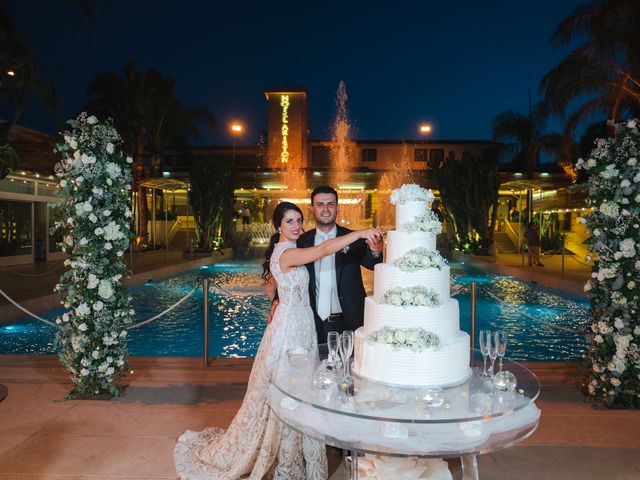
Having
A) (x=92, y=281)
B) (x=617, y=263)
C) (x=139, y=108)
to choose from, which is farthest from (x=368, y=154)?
(x=92, y=281)

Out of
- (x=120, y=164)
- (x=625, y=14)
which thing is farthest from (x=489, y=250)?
(x=120, y=164)

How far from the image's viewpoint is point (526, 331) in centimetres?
1077

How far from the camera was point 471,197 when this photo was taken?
83.0 feet

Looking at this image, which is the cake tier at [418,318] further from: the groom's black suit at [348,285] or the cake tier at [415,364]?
the groom's black suit at [348,285]

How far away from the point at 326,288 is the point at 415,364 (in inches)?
68.4

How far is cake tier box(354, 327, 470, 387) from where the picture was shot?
3176 millimetres

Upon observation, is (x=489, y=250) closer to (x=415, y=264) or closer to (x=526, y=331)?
(x=526, y=331)

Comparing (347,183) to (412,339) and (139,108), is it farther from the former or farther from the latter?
(412,339)

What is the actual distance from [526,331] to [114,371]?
827 centimetres

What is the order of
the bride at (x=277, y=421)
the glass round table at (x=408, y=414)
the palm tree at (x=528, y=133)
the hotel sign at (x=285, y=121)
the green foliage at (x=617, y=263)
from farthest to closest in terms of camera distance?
1. the hotel sign at (x=285, y=121)
2. the palm tree at (x=528, y=133)
3. the green foliage at (x=617, y=263)
4. the bride at (x=277, y=421)
5. the glass round table at (x=408, y=414)

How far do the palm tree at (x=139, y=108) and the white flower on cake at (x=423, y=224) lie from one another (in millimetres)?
25396

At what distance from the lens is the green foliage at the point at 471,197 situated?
24875 mm

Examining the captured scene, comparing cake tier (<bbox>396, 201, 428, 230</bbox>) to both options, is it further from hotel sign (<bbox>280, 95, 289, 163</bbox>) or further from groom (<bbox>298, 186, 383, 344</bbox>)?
hotel sign (<bbox>280, 95, 289, 163</bbox>)

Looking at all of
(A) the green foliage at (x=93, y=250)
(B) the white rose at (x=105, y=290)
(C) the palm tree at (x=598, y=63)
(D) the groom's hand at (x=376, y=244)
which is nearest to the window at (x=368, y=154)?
(C) the palm tree at (x=598, y=63)
